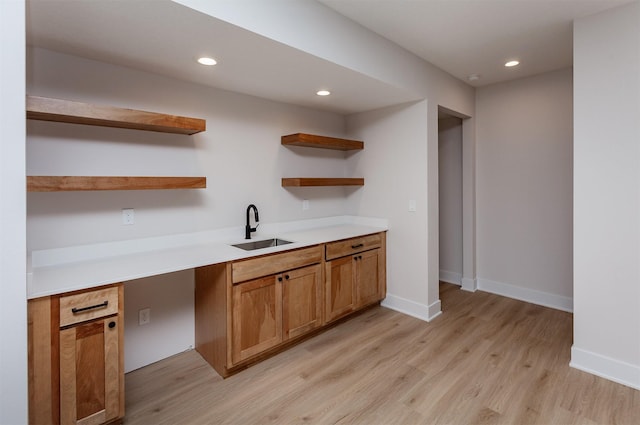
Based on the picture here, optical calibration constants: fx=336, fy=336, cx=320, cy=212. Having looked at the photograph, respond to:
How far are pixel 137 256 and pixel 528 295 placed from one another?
4.03m

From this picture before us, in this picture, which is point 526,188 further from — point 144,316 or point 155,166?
point 144,316

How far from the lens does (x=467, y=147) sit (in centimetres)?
413

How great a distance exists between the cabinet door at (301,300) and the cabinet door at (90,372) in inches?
45.9

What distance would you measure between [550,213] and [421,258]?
1.58 meters

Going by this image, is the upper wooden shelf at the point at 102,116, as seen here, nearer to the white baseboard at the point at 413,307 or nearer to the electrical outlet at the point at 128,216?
the electrical outlet at the point at 128,216

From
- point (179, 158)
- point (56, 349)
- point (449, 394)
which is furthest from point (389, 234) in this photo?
point (56, 349)

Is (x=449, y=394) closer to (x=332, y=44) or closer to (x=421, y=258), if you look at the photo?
(x=421, y=258)

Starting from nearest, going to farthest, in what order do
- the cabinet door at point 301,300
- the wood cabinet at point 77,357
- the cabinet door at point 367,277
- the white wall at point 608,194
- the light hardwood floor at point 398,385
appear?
the wood cabinet at point 77,357 → the light hardwood floor at point 398,385 → the white wall at point 608,194 → the cabinet door at point 301,300 → the cabinet door at point 367,277

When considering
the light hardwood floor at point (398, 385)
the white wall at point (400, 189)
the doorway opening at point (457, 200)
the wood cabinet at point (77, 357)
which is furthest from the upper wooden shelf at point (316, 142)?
the wood cabinet at point (77, 357)

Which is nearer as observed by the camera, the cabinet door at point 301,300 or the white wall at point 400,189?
the cabinet door at point 301,300

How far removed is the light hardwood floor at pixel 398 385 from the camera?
1.99m

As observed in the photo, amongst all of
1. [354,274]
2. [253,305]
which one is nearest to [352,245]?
[354,274]

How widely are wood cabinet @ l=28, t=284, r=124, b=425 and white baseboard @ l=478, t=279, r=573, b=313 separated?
3969 millimetres

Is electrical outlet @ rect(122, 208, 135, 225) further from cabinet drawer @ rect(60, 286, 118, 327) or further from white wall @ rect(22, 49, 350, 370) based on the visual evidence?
cabinet drawer @ rect(60, 286, 118, 327)
